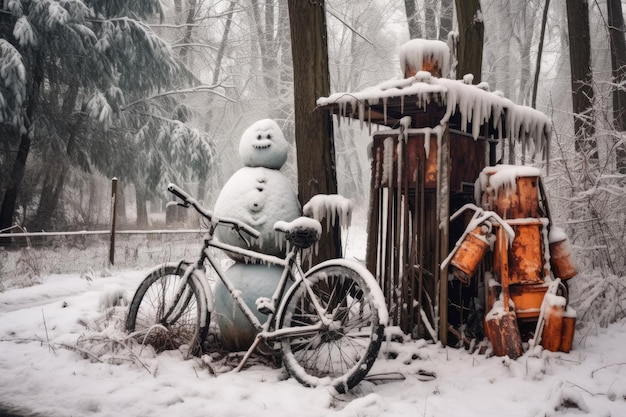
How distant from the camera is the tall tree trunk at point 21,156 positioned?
37.7 ft

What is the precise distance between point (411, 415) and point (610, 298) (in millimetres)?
3564

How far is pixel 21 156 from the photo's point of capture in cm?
1169

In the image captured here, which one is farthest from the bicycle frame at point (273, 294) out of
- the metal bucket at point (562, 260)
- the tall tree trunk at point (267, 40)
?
the tall tree trunk at point (267, 40)

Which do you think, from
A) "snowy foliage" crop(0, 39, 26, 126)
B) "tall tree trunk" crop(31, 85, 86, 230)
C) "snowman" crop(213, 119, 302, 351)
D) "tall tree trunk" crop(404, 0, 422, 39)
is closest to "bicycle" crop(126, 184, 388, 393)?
"snowman" crop(213, 119, 302, 351)

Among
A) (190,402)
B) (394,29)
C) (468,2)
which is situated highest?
(394,29)

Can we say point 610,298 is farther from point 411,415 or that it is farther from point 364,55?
point 364,55

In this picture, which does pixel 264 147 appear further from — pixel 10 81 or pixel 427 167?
pixel 10 81

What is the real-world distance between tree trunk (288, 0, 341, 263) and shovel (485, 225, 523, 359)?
1.63 metres

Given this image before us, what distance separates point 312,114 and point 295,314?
7.24 ft

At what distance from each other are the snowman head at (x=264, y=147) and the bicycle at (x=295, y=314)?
75 centimetres

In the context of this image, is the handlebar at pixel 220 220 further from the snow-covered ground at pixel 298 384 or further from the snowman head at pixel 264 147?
the snow-covered ground at pixel 298 384

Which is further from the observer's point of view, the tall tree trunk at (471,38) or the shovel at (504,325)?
the tall tree trunk at (471,38)

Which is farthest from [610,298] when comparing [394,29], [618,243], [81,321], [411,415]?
[394,29]

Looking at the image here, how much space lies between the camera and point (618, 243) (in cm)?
635
